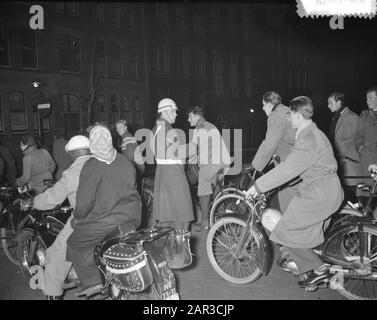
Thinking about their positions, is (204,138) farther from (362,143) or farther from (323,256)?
(323,256)

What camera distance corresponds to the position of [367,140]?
5.66 metres

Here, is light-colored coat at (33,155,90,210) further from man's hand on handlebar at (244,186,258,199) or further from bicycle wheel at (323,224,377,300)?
bicycle wheel at (323,224,377,300)

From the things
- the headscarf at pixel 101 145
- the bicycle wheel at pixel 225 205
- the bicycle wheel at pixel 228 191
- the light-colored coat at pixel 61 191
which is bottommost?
the bicycle wheel at pixel 225 205

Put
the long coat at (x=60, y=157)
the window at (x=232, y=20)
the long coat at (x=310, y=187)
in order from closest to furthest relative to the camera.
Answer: the long coat at (x=310, y=187)
the long coat at (x=60, y=157)
the window at (x=232, y=20)

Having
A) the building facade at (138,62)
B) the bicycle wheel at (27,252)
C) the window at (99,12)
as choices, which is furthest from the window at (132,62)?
the bicycle wheel at (27,252)

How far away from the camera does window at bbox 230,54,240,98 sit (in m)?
35.2

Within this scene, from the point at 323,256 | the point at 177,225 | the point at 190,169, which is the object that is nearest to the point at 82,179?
the point at 177,225

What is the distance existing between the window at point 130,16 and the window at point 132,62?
1458 millimetres

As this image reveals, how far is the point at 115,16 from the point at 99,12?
58.0 inches

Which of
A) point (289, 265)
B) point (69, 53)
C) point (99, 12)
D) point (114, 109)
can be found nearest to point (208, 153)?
point (289, 265)

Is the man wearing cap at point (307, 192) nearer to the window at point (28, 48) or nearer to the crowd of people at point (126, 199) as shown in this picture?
the crowd of people at point (126, 199)

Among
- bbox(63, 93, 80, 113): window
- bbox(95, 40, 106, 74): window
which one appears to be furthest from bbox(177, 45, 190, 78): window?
bbox(63, 93, 80, 113): window

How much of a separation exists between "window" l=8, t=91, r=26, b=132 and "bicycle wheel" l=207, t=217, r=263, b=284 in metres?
18.4

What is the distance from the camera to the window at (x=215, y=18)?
3278 centimetres
